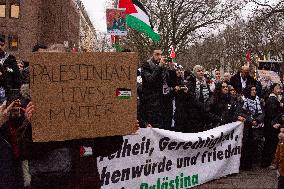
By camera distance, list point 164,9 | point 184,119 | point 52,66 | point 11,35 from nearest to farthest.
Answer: point 52,66
point 184,119
point 164,9
point 11,35

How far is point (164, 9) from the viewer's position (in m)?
37.9

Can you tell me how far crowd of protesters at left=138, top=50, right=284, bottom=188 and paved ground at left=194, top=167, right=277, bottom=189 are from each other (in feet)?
1.22

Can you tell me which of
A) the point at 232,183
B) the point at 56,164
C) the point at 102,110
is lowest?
the point at 232,183

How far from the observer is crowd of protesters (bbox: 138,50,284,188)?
942 cm

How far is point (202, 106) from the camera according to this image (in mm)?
10203

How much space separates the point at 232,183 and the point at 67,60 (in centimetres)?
587

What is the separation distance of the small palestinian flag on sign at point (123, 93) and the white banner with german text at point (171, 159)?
10.7 feet

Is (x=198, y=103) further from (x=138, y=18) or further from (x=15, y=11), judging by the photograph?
(x=15, y=11)

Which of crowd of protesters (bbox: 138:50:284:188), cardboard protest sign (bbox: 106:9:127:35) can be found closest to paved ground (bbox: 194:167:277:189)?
crowd of protesters (bbox: 138:50:284:188)

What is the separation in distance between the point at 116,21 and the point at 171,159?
2137mm

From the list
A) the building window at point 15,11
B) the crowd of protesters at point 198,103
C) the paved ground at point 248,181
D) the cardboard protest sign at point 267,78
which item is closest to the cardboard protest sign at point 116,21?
the crowd of protesters at point 198,103

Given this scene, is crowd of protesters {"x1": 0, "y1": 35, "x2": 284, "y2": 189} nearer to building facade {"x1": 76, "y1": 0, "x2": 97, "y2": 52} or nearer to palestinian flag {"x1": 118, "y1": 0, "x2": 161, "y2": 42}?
palestinian flag {"x1": 118, "y1": 0, "x2": 161, "y2": 42}

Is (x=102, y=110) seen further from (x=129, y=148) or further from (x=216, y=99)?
(x=216, y=99)

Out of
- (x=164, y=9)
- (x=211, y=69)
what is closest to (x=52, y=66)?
(x=164, y=9)
